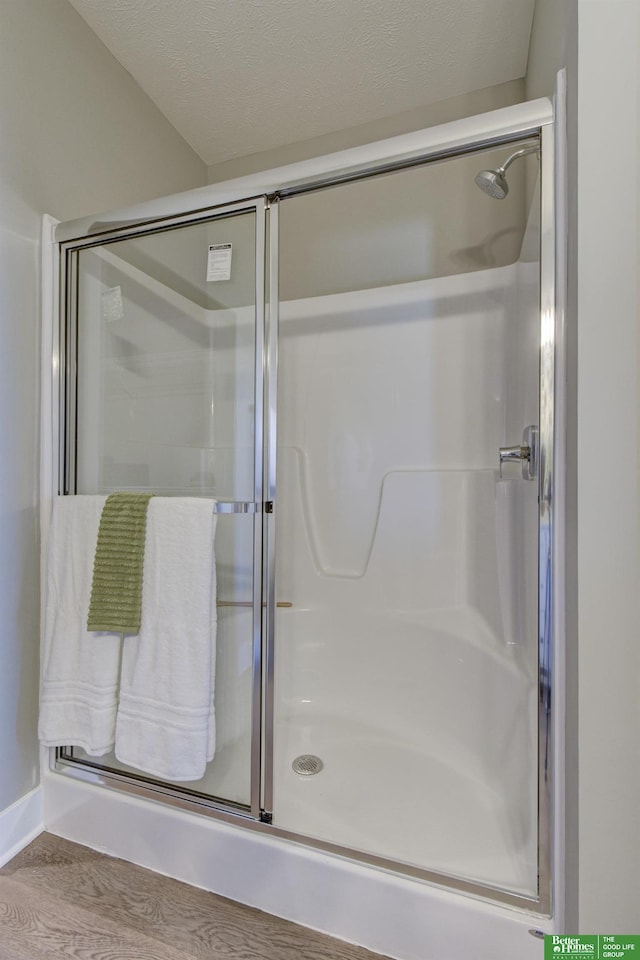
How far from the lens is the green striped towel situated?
4.10 feet

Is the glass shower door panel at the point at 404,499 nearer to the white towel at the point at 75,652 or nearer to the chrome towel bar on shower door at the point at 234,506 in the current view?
the white towel at the point at 75,652

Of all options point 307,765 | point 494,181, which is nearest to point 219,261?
point 494,181

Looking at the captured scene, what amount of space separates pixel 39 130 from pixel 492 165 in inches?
51.7

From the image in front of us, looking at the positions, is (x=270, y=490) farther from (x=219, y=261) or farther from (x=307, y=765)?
(x=307, y=765)

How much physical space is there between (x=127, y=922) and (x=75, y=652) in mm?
637

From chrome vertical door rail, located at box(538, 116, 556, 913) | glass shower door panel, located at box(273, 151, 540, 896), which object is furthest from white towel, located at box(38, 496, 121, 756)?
chrome vertical door rail, located at box(538, 116, 556, 913)

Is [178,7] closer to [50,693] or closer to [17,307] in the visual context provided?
[17,307]

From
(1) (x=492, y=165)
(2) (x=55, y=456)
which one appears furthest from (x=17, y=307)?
(1) (x=492, y=165)

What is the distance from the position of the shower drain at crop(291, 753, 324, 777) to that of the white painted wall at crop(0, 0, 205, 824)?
Answer: 2.54 feet

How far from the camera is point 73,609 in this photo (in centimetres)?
134

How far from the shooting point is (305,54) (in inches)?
65.1

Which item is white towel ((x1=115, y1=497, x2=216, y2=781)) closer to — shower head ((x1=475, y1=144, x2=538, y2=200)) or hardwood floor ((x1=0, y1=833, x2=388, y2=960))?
hardwood floor ((x1=0, y1=833, x2=388, y2=960))

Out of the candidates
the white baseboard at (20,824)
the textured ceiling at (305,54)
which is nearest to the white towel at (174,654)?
the white baseboard at (20,824)

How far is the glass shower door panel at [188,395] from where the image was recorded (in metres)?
1.24
